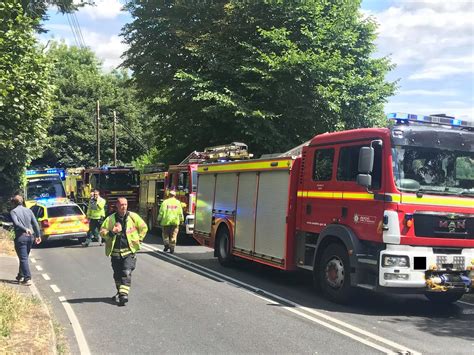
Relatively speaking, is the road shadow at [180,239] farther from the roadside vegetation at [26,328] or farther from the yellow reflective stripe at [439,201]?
the yellow reflective stripe at [439,201]

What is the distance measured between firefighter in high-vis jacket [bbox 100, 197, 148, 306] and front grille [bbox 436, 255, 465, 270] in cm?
462

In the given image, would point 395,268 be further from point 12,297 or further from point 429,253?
point 12,297

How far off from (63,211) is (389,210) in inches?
497

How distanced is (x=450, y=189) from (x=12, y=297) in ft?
21.8

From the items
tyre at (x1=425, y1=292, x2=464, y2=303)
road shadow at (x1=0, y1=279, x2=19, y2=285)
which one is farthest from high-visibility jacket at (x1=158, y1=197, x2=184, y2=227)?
tyre at (x1=425, y1=292, x2=464, y2=303)

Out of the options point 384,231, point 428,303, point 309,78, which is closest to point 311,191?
point 384,231

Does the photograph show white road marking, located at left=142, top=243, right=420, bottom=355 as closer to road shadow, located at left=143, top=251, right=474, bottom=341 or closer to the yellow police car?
road shadow, located at left=143, top=251, right=474, bottom=341

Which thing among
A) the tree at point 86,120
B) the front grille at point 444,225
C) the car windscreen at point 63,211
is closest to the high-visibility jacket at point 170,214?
the car windscreen at point 63,211

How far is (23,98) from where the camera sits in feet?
46.4

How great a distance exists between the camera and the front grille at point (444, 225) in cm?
762

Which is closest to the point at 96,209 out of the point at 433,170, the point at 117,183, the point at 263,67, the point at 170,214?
the point at 170,214

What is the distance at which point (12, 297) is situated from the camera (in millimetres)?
7570

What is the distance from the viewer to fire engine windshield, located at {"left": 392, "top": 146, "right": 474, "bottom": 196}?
771 cm

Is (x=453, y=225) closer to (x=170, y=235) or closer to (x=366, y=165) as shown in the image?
(x=366, y=165)
